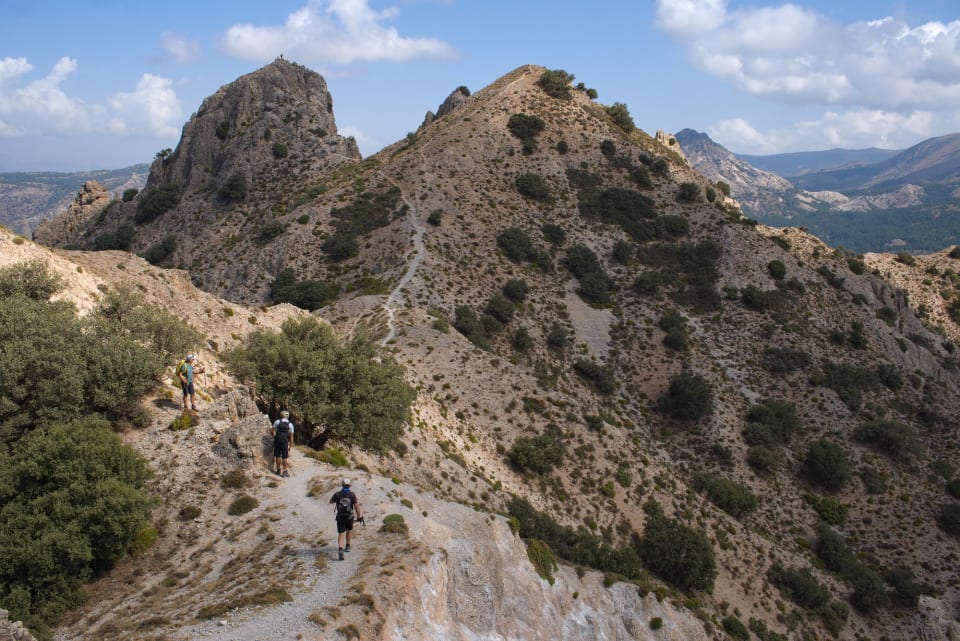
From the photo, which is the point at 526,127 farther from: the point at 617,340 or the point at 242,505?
the point at 242,505

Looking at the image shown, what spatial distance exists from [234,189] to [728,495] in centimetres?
7358

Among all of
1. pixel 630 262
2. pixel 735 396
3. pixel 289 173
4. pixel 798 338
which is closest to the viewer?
pixel 735 396

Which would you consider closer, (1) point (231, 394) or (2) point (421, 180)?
(1) point (231, 394)

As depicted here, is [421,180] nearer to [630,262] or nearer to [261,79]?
[630,262]

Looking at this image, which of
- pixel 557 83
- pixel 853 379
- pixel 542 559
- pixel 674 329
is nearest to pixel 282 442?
pixel 542 559

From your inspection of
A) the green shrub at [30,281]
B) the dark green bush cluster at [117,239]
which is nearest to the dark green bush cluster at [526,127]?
the dark green bush cluster at [117,239]

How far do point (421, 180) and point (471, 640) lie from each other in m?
67.9

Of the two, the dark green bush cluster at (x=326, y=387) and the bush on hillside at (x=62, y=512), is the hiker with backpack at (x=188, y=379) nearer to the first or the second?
the dark green bush cluster at (x=326, y=387)

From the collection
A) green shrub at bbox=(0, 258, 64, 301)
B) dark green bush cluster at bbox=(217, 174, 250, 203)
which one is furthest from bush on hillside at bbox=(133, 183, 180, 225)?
green shrub at bbox=(0, 258, 64, 301)

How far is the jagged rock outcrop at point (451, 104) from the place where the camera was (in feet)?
353

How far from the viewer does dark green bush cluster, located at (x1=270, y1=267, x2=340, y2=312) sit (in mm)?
59969

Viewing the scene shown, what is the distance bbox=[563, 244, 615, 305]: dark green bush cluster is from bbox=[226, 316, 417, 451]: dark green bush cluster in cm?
4323

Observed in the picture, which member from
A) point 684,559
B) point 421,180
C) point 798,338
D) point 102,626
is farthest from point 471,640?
point 421,180

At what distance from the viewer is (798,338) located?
65.6 metres
